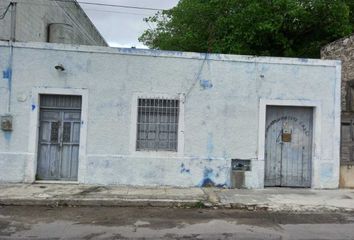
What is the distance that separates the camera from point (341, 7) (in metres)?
20.0

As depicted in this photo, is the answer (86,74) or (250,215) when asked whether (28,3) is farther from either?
(250,215)

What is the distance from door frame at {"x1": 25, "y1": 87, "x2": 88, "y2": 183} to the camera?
1062 centimetres

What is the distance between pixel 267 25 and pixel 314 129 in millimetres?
8948

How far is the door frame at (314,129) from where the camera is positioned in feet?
36.6

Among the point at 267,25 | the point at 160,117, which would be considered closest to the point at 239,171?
the point at 160,117

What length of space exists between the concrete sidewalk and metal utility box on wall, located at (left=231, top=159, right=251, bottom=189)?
33cm

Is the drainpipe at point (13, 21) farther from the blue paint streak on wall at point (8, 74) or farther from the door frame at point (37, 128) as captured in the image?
the door frame at point (37, 128)

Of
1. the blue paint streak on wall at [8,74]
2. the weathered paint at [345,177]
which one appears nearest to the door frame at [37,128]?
the blue paint streak on wall at [8,74]

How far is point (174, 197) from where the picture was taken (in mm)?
9422

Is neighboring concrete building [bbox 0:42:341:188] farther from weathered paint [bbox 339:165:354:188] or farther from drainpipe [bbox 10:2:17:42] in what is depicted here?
drainpipe [bbox 10:2:17:42]

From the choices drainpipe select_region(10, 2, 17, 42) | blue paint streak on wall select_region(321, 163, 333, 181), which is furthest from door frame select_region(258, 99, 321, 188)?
drainpipe select_region(10, 2, 17, 42)

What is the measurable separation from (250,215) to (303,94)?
13.8ft

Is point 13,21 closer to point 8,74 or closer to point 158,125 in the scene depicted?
point 8,74

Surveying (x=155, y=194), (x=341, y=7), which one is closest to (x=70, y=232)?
(x=155, y=194)
